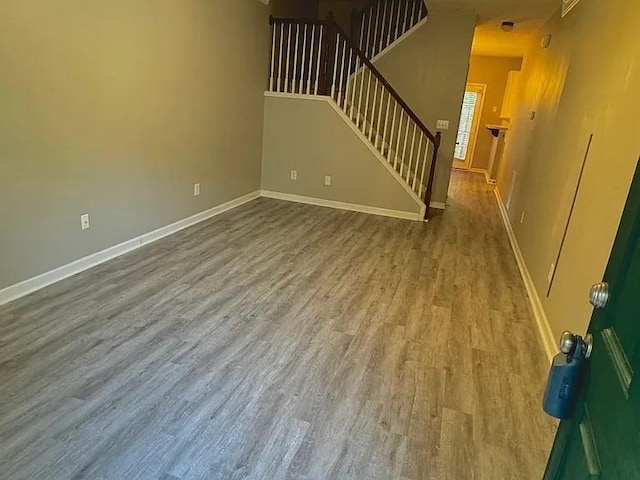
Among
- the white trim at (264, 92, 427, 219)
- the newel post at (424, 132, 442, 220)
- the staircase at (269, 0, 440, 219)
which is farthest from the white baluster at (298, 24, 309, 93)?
the newel post at (424, 132, 442, 220)

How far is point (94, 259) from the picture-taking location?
339cm

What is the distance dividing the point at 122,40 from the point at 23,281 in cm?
179

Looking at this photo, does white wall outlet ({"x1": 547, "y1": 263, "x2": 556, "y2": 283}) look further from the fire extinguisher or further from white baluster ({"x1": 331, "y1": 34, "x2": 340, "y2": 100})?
white baluster ({"x1": 331, "y1": 34, "x2": 340, "y2": 100})

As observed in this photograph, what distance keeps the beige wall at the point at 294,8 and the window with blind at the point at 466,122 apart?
439 centimetres

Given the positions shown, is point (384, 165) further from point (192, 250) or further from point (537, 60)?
point (192, 250)

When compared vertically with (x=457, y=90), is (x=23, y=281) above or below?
below

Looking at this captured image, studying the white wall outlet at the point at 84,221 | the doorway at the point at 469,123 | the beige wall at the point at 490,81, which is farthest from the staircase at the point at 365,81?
the doorway at the point at 469,123

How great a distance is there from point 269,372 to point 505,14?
195 inches

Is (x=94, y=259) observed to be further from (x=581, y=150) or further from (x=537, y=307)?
(x=581, y=150)

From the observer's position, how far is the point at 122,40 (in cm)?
326

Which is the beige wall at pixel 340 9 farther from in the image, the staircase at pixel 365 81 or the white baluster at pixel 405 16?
the white baluster at pixel 405 16

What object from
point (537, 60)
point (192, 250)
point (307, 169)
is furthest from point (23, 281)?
point (537, 60)

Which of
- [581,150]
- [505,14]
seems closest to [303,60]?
[505,14]

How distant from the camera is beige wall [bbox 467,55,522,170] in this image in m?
9.26
